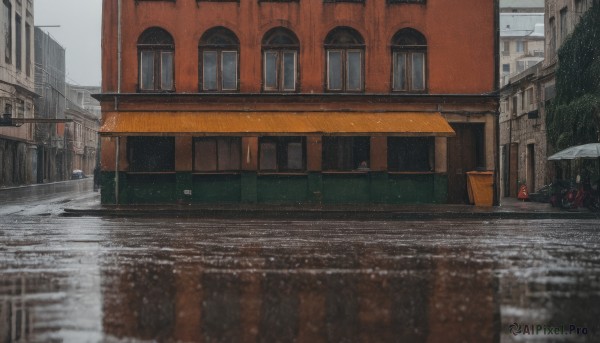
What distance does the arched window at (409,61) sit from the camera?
26062mm

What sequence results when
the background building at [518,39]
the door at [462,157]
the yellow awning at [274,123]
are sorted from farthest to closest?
the background building at [518,39], the door at [462,157], the yellow awning at [274,123]

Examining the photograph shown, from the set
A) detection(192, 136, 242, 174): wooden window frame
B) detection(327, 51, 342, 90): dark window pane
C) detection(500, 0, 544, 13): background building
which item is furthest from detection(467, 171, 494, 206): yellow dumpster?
detection(500, 0, 544, 13): background building

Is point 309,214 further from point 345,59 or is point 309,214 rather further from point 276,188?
Answer: point 345,59

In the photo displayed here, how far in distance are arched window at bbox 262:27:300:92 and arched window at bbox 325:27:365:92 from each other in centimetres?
127

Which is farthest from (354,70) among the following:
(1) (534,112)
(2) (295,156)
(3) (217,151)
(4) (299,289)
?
(4) (299,289)

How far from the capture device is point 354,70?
2600 centimetres

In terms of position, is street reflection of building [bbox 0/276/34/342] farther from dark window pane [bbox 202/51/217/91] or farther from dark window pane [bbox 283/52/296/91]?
dark window pane [bbox 283/52/296/91]

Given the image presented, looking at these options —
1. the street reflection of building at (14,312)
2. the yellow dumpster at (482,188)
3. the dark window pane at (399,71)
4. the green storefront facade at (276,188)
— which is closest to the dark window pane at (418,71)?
the dark window pane at (399,71)

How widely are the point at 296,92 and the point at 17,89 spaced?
31.3 meters

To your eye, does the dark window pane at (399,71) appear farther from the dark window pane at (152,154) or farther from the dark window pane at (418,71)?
the dark window pane at (152,154)

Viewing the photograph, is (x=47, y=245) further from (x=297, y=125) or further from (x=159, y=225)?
(x=297, y=125)

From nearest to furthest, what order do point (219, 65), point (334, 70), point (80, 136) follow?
point (219, 65), point (334, 70), point (80, 136)

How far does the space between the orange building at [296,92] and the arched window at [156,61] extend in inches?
1.4

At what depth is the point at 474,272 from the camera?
801 cm
